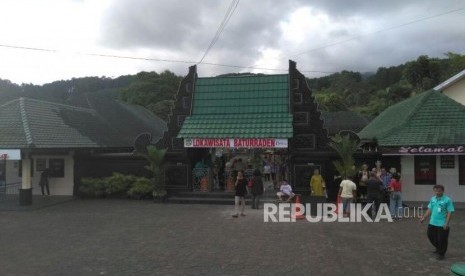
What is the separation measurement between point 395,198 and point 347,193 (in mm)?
1623

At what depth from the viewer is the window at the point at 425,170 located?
17000mm

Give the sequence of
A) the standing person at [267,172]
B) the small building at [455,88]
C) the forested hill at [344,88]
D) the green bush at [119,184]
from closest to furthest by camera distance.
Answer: the green bush at [119,184]
the small building at [455,88]
the standing person at [267,172]
the forested hill at [344,88]

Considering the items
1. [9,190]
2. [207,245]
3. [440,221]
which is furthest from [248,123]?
[9,190]

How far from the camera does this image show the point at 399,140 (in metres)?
16.7

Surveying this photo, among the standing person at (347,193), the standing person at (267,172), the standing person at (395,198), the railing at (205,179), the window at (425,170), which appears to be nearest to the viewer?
the standing person at (347,193)

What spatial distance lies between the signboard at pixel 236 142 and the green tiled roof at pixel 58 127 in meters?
5.26

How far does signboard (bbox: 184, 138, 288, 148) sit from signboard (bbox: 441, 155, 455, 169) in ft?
21.3

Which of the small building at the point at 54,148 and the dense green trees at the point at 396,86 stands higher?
the dense green trees at the point at 396,86

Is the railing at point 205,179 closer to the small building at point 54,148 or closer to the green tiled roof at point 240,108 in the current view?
the green tiled roof at point 240,108

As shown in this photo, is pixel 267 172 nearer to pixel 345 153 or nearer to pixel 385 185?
pixel 345 153

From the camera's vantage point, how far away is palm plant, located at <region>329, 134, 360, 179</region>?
15.6m

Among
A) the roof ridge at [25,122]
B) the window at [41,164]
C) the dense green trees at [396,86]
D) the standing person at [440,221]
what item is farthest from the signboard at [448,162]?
the dense green trees at [396,86]

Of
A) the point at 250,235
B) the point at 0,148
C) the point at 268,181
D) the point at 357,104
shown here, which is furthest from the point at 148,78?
the point at 250,235

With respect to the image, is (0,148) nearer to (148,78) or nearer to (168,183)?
(168,183)
